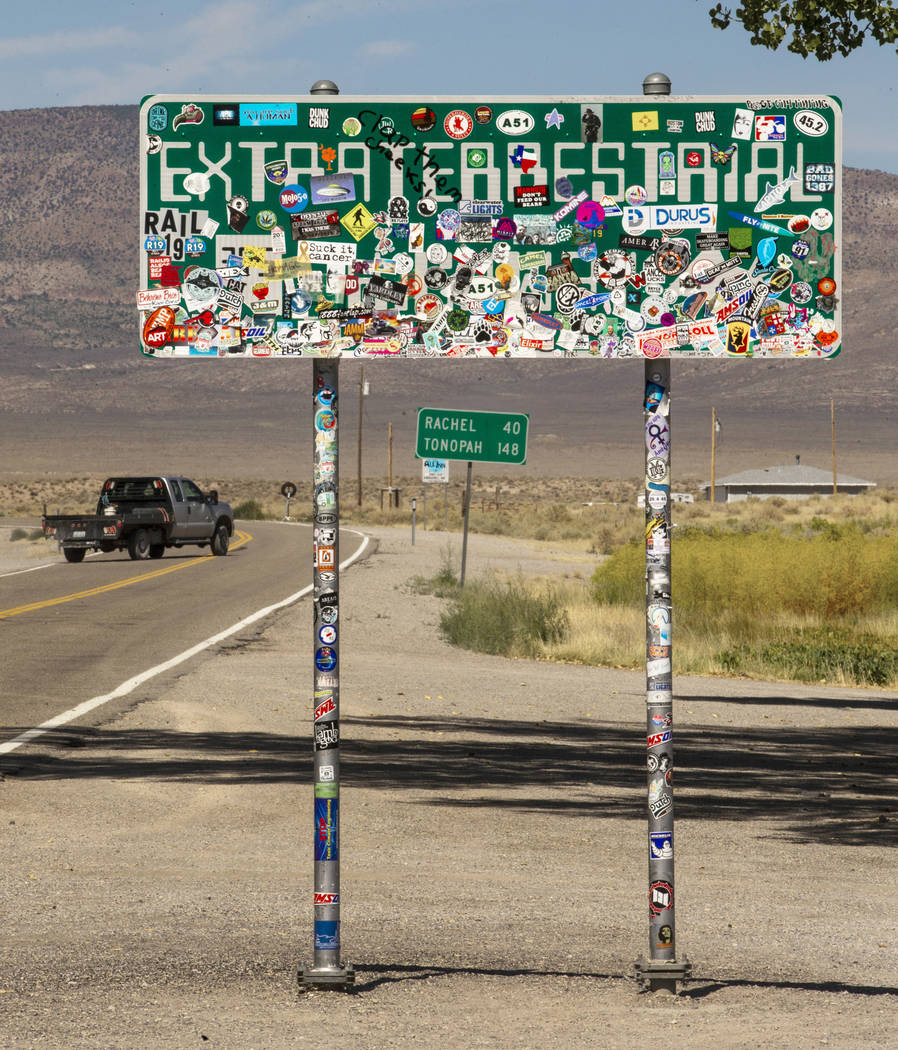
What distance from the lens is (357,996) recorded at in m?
5.64

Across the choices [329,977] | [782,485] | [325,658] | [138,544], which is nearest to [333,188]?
[325,658]

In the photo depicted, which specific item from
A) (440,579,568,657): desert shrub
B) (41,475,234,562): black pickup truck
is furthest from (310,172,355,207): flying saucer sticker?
(41,475,234,562): black pickup truck

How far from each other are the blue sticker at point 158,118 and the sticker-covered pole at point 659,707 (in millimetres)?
1710

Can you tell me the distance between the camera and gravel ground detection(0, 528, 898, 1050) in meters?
5.47

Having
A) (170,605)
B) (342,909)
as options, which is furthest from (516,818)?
(170,605)

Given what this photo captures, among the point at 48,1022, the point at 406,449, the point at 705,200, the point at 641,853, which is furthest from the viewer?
the point at 406,449

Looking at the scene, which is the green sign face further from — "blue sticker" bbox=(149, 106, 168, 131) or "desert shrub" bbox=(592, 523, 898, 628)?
"desert shrub" bbox=(592, 523, 898, 628)

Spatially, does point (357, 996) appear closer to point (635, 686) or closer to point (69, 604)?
point (635, 686)

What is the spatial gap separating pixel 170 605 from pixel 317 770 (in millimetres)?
21633

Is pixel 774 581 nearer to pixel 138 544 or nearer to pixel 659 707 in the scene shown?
pixel 659 707

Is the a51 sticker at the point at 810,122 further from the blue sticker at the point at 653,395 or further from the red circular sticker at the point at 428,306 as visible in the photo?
the red circular sticker at the point at 428,306

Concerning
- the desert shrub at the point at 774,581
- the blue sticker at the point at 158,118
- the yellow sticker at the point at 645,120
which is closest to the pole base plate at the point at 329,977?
the blue sticker at the point at 158,118

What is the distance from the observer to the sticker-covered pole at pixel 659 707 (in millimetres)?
5637

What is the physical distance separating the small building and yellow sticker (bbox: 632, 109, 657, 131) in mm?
93960
